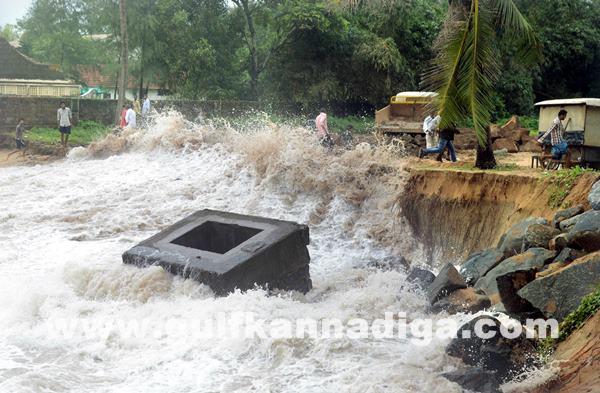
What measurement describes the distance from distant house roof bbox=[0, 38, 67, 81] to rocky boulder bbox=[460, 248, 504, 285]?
83.9 ft

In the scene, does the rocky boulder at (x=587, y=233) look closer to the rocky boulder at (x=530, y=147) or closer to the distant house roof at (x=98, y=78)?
the rocky boulder at (x=530, y=147)

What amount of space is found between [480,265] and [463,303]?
1.36 metres

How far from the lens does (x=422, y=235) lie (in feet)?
41.8

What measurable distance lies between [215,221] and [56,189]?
→ 7322 millimetres

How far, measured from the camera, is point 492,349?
695cm

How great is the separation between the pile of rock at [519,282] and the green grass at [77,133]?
16267mm

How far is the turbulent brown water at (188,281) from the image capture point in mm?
7082

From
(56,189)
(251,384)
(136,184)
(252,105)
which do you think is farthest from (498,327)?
(252,105)

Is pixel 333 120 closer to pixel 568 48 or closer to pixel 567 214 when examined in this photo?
pixel 568 48

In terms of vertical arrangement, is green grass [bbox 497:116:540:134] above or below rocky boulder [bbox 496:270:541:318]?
above

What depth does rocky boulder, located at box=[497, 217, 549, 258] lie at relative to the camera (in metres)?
9.69

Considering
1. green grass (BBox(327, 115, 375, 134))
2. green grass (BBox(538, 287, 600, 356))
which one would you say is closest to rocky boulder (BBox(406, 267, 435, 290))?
green grass (BBox(538, 287, 600, 356))

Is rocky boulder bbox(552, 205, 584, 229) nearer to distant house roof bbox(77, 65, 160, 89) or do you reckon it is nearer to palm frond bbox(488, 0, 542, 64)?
palm frond bbox(488, 0, 542, 64)

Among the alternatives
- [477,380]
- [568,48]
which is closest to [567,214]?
[477,380]
